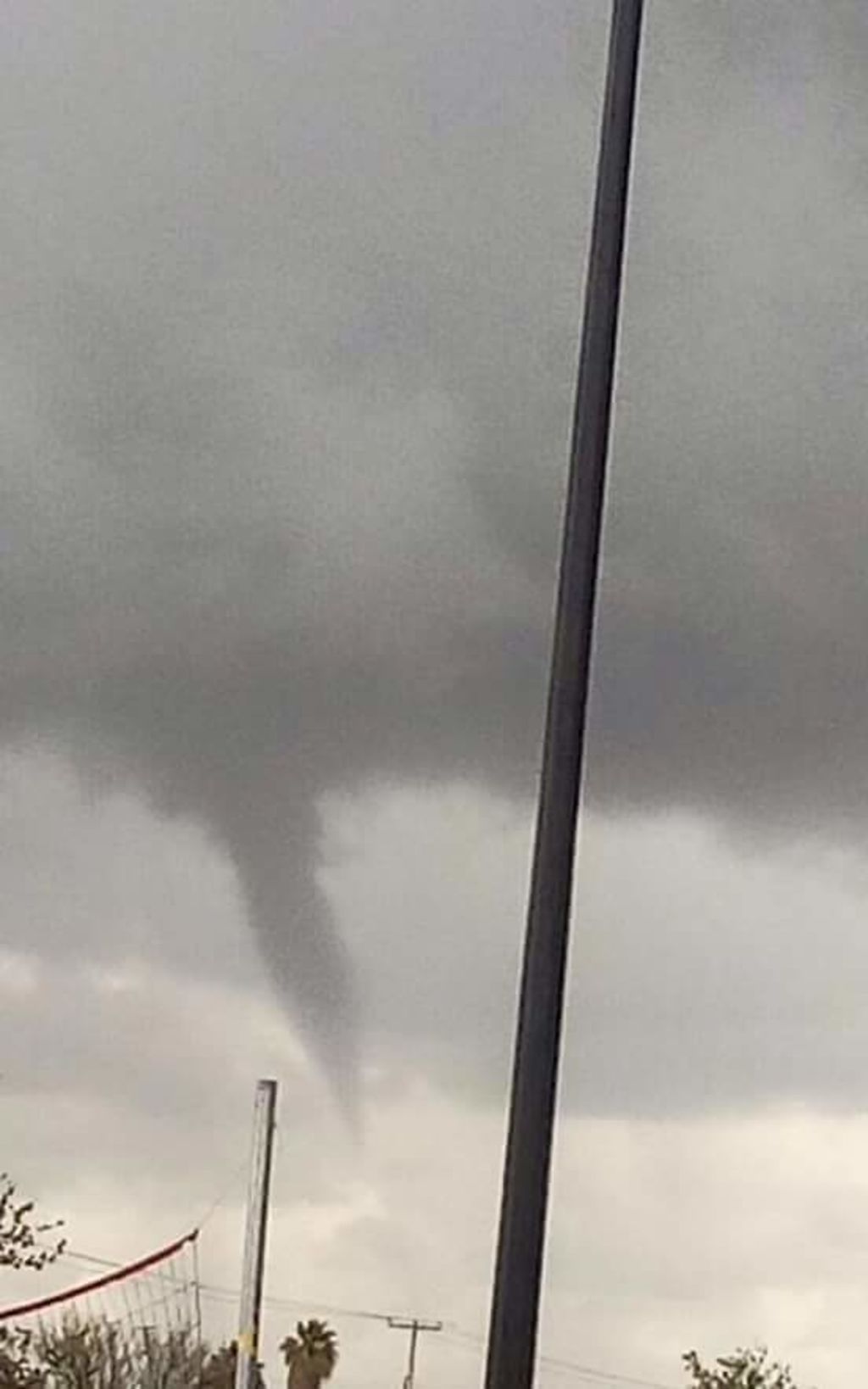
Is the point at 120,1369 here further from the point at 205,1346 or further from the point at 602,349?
the point at 602,349

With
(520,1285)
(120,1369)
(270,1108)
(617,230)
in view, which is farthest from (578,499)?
(120,1369)

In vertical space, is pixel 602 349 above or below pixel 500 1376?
above

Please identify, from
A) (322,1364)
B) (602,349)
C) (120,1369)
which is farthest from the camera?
(322,1364)

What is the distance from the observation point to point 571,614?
1314 centimetres

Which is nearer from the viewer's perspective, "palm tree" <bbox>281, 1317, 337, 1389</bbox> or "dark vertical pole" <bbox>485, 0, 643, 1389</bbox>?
"dark vertical pole" <bbox>485, 0, 643, 1389</bbox>

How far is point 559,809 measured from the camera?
12852 mm

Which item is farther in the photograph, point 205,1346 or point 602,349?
point 205,1346

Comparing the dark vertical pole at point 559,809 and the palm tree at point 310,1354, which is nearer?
the dark vertical pole at point 559,809

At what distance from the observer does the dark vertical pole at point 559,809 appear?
12.2 metres

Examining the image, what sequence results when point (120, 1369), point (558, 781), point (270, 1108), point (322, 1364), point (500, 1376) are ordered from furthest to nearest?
point (322, 1364) → point (120, 1369) → point (270, 1108) → point (558, 781) → point (500, 1376)

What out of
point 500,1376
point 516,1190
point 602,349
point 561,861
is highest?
point 602,349

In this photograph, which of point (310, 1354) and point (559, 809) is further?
point (310, 1354)

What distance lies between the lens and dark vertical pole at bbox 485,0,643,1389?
479 inches

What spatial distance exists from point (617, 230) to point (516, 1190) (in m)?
4.76
